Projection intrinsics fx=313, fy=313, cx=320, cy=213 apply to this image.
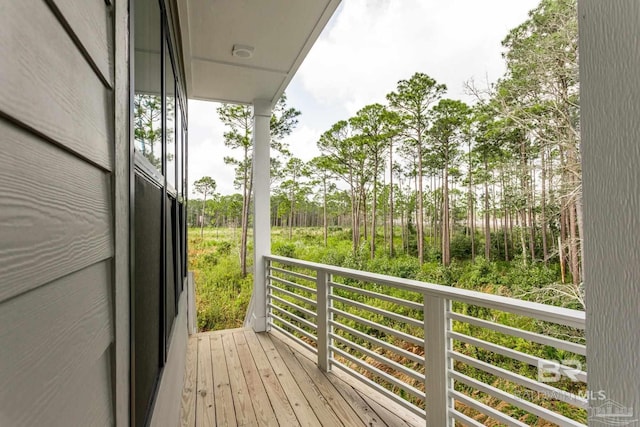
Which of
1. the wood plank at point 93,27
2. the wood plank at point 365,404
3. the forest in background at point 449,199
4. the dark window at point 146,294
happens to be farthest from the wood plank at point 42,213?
the forest in background at point 449,199

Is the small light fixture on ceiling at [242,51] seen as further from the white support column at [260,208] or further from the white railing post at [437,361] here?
the white railing post at [437,361]

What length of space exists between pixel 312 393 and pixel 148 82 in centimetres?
214

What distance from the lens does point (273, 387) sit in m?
2.30

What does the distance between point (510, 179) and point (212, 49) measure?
5431mm

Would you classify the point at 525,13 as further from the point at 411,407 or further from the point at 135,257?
the point at 135,257

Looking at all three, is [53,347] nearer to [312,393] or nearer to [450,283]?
[312,393]

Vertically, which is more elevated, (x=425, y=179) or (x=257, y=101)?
(x=257, y=101)

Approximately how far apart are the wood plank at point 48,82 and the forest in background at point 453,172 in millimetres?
4238

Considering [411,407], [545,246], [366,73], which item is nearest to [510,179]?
[545,246]

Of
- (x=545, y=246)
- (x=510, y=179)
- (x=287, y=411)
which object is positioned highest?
(x=510, y=179)

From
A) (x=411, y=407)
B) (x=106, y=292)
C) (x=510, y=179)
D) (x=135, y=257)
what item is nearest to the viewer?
(x=106, y=292)

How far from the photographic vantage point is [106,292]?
54 cm

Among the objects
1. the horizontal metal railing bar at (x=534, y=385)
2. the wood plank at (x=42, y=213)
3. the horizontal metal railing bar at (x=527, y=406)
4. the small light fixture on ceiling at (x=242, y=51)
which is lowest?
the horizontal metal railing bar at (x=527, y=406)

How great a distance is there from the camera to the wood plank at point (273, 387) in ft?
6.38
